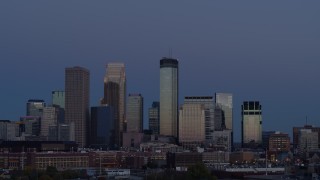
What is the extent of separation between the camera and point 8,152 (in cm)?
14412

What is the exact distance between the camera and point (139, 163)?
146 meters

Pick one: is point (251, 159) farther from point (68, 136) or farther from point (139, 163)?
point (68, 136)

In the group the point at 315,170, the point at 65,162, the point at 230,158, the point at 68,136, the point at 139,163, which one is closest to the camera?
the point at 315,170

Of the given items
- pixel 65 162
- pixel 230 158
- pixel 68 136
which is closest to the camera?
pixel 65 162

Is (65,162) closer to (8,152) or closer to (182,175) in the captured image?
(8,152)

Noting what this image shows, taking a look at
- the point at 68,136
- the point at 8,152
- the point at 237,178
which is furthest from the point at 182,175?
the point at 68,136

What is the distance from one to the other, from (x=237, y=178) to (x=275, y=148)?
10770cm

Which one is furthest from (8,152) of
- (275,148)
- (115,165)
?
(275,148)

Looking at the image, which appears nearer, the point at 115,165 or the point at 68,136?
the point at 115,165

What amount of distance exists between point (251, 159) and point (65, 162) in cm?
4396

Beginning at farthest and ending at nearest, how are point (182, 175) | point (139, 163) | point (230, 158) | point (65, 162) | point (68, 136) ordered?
point (68, 136)
point (230, 158)
point (139, 163)
point (65, 162)
point (182, 175)

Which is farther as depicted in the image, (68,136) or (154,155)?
(68,136)

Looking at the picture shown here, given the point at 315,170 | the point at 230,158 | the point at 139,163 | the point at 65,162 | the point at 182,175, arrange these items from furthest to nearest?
the point at 230,158 → the point at 139,163 → the point at 65,162 → the point at 182,175 → the point at 315,170

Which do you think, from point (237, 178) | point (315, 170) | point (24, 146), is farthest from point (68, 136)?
point (315, 170)
